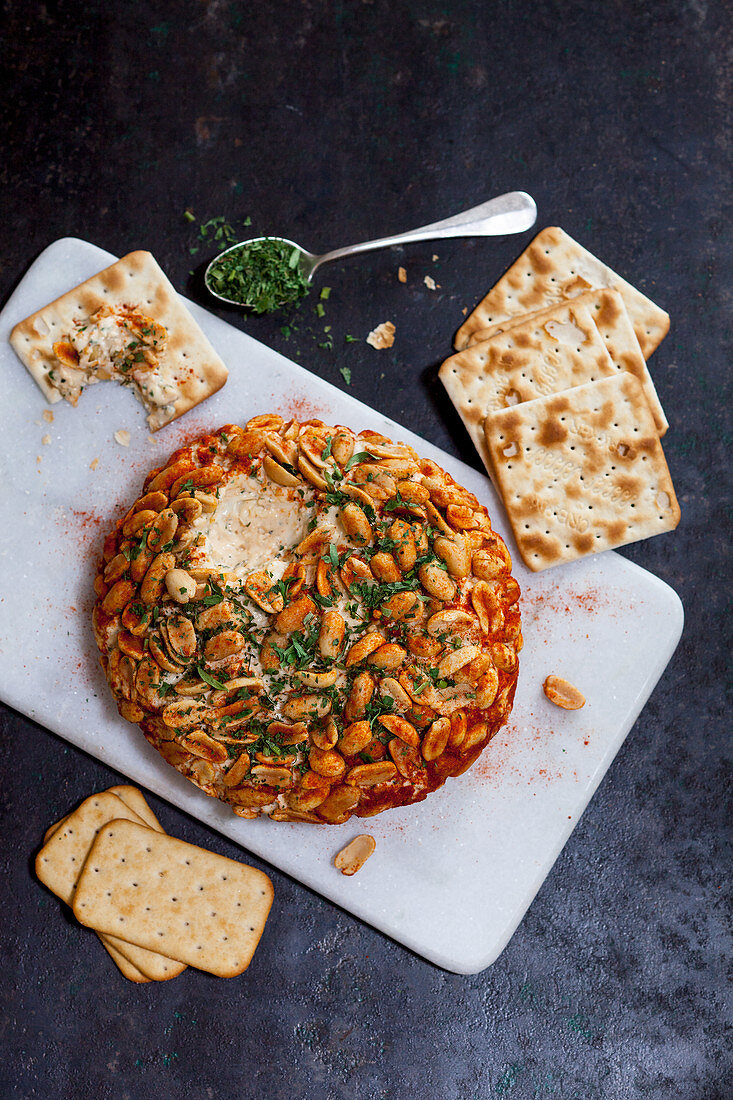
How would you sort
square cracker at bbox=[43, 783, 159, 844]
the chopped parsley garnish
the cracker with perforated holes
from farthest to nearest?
square cracker at bbox=[43, 783, 159, 844]
the cracker with perforated holes
the chopped parsley garnish

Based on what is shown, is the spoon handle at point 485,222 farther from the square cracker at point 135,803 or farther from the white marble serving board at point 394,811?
the square cracker at point 135,803

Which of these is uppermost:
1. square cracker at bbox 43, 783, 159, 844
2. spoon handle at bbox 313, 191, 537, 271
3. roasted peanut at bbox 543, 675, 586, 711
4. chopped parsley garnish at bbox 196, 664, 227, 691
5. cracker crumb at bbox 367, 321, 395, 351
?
spoon handle at bbox 313, 191, 537, 271

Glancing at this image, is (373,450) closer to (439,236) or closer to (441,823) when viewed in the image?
(439,236)

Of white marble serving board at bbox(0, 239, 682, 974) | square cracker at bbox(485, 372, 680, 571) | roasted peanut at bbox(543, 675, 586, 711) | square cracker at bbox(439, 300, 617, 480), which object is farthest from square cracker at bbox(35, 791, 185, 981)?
square cracker at bbox(439, 300, 617, 480)

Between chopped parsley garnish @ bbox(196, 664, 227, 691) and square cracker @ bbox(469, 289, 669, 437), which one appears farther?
square cracker @ bbox(469, 289, 669, 437)

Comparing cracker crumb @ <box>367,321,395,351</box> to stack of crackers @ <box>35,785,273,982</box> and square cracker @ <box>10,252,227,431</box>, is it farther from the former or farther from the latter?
Answer: stack of crackers @ <box>35,785,273,982</box>

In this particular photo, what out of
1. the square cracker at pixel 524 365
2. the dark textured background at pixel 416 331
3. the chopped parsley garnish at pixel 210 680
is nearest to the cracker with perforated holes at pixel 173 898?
the dark textured background at pixel 416 331

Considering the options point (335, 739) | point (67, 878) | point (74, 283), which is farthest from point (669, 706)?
point (74, 283)
